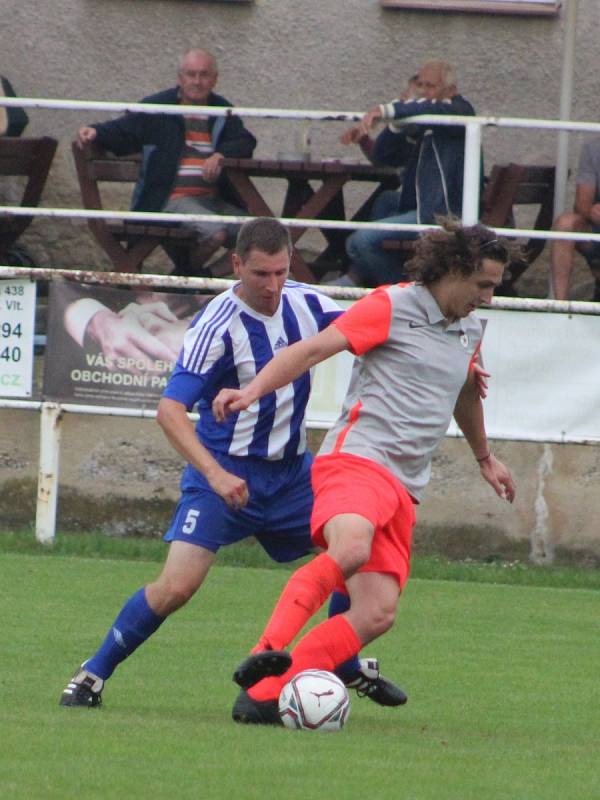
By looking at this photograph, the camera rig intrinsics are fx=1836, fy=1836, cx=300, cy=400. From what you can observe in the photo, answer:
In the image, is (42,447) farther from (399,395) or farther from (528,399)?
(399,395)

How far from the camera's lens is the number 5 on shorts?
674 centimetres

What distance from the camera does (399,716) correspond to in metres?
6.89

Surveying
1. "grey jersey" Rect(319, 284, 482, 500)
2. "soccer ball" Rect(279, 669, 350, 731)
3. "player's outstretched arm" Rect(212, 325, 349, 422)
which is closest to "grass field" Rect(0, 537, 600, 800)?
"soccer ball" Rect(279, 669, 350, 731)

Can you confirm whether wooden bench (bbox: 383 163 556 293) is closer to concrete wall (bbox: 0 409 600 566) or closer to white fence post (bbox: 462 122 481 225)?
white fence post (bbox: 462 122 481 225)

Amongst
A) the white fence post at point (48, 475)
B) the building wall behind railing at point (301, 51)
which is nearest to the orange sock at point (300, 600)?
the white fence post at point (48, 475)

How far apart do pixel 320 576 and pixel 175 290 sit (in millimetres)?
5650

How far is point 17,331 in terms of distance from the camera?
11.5 m

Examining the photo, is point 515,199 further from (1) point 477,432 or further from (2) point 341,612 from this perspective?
(2) point 341,612

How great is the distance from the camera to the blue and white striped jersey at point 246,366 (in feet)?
22.2

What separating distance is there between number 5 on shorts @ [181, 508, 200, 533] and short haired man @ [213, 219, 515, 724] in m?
0.46

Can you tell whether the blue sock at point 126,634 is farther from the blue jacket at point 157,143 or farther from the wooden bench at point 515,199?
the blue jacket at point 157,143


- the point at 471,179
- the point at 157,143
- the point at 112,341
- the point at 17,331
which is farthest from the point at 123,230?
the point at 471,179

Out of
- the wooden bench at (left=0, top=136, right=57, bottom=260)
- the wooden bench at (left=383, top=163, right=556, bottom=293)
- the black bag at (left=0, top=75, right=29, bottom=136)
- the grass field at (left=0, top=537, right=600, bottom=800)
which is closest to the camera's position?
the grass field at (left=0, top=537, right=600, bottom=800)

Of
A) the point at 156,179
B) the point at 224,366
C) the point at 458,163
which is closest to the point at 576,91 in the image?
the point at 458,163
